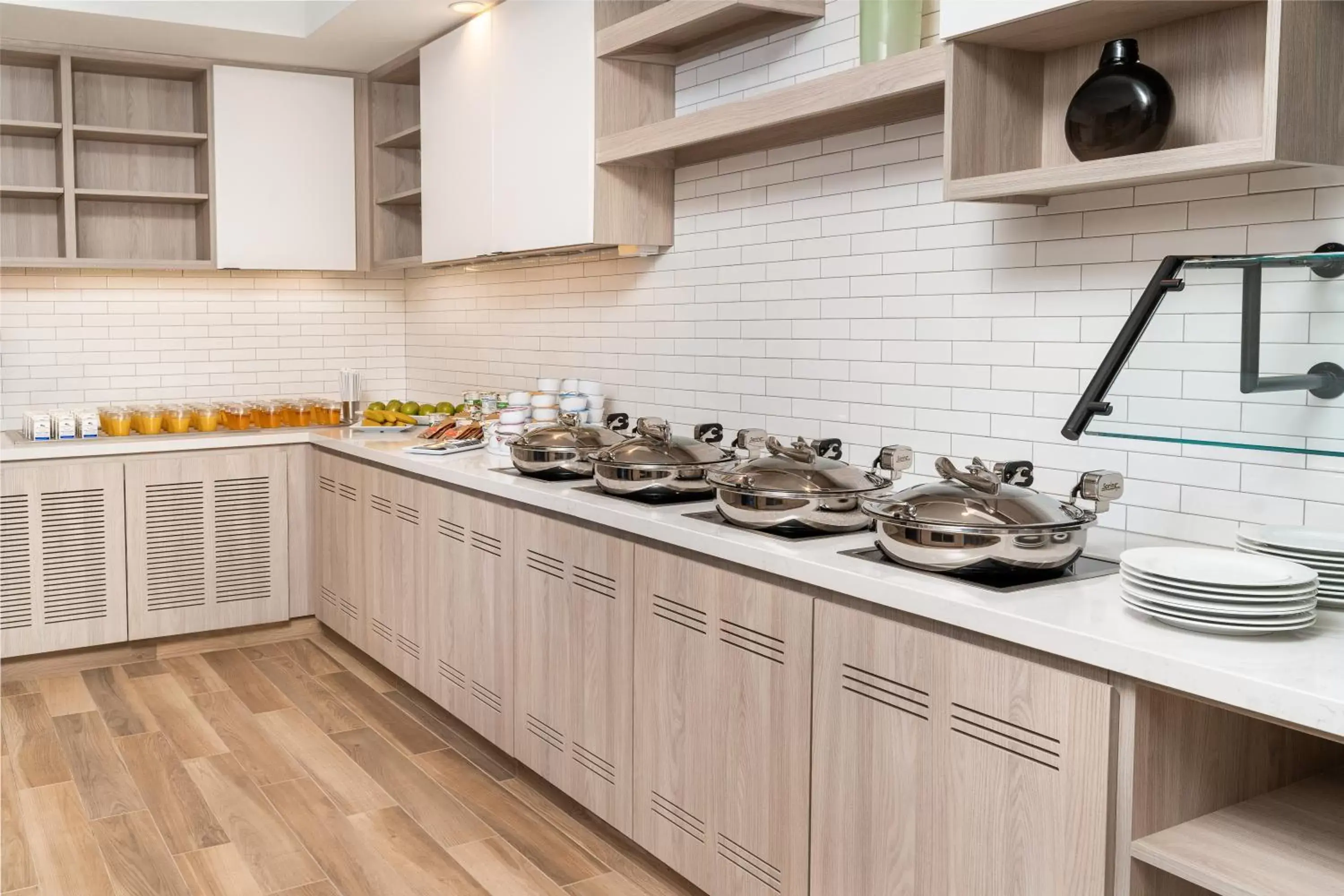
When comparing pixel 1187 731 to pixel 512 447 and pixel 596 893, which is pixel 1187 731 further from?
pixel 512 447

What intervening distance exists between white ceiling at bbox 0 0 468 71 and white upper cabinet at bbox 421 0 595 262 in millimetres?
204

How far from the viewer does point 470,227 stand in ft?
15.0

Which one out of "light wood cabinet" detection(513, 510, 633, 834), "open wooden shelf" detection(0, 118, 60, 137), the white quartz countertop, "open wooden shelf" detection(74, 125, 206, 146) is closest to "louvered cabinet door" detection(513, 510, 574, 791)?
"light wood cabinet" detection(513, 510, 633, 834)

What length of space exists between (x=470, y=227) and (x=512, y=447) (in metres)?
1.40

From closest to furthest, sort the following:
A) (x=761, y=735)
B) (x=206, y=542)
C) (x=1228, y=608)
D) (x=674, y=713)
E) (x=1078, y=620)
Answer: (x=1228, y=608) → (x=1078, y=620) → (x=761, y=735) → (x=674, y=713) → (x=206, y=542)

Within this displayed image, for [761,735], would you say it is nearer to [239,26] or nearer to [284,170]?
[239,26]

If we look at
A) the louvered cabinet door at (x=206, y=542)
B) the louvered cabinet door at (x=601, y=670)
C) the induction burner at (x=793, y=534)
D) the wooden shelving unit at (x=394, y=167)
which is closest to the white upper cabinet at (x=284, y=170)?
the wooden shelving unit at (x=394, y=167)

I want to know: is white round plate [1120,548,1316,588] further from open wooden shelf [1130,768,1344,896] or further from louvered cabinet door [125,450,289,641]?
louvered cabinet door [125,450,289,641]

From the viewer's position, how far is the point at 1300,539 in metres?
1.92

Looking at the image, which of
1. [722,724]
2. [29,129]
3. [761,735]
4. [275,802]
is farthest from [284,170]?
[761,735]

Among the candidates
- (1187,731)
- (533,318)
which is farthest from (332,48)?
(1187,731)

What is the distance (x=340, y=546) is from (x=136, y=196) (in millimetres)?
1902

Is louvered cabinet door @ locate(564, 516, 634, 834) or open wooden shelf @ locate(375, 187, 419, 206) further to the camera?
open wooden shelf @ locate(375, 187, 419, 206)

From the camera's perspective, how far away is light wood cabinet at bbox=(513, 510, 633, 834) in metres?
2.92
